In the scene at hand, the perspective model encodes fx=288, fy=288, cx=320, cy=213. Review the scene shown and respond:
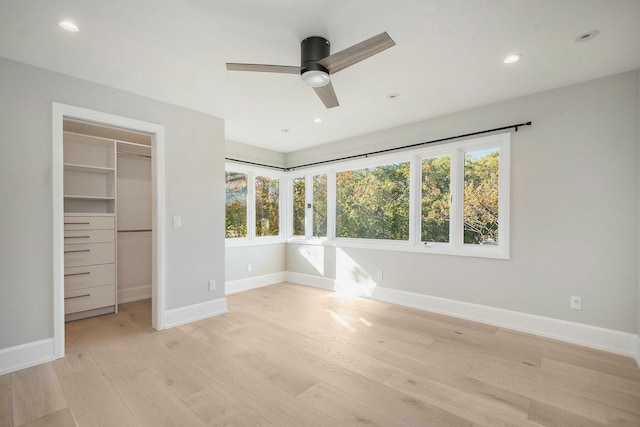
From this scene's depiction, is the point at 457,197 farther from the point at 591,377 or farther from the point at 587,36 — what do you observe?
the point at 591,377

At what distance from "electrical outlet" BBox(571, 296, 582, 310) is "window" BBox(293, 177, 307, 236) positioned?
3926mm

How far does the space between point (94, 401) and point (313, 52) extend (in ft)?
9.19

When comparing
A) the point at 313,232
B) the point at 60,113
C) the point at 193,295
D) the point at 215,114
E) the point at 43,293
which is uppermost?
the point at 215,114

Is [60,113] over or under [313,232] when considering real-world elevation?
over

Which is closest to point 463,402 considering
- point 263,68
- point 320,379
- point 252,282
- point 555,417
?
point 555,417

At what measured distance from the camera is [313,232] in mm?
5410

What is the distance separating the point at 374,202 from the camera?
4523 mm

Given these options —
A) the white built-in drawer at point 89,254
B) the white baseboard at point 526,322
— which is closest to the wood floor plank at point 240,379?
the white built-in drawer at point 89,254

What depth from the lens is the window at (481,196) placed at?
3.38 metres

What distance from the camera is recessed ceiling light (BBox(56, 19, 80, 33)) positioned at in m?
1.88

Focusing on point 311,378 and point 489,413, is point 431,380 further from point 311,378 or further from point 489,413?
point 311,378

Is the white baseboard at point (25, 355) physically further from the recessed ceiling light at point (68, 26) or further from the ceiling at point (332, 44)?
the recessed ceiling light at point (68, 26)

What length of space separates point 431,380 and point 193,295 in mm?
2706

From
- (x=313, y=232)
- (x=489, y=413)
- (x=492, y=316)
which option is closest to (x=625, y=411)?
(x=489, y=413)
